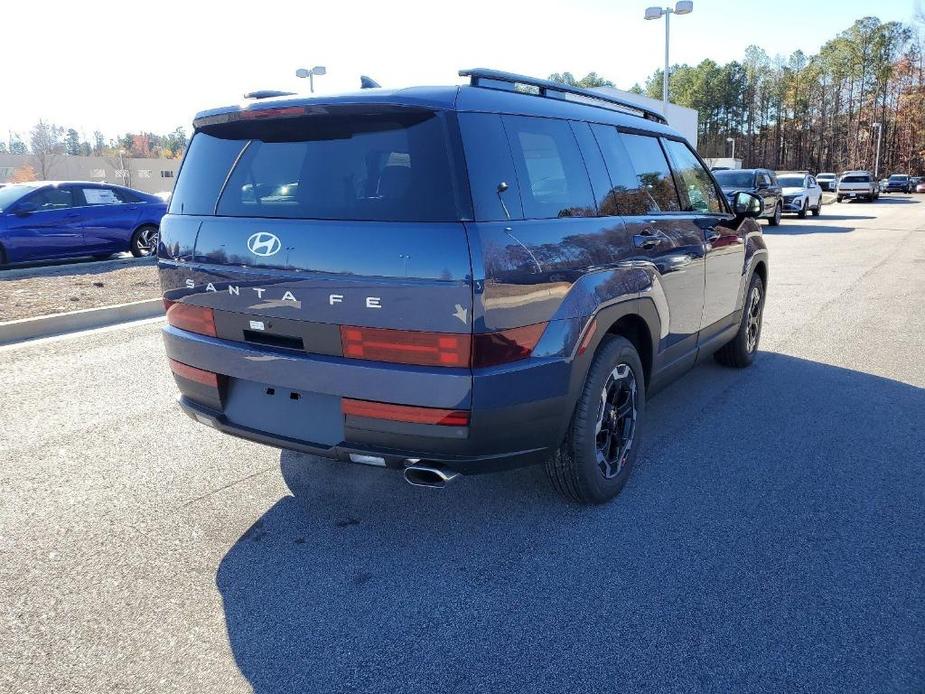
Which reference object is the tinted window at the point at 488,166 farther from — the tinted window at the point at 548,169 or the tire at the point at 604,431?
the tire at the point at 604,431

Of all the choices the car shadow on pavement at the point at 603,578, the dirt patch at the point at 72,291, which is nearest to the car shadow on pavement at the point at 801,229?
the dirt patch at the point at 72,291

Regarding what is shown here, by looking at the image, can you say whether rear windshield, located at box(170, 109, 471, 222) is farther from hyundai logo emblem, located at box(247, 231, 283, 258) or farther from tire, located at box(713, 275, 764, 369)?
tire, located at box(713, 275, 764, 369)

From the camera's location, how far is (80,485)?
12.7ft

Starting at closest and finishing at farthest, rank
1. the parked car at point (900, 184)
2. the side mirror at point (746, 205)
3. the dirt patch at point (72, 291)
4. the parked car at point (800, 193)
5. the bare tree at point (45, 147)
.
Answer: the side mirror at point (746, 205), the dirt patch at point (72, 291), the parked car at point (800, 193), the parked car at point (900, 184), the bare tree at point (45, 147)

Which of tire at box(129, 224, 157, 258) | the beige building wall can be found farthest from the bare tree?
tire at box(129, 224, 157, 258)

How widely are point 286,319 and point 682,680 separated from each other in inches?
76.5

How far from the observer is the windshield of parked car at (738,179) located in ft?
69.5

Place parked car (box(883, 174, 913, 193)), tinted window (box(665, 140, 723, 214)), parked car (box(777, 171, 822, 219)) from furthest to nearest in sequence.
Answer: parked car (box(883, 174, 913, 193)) < parked car (box(777, 171, 822, 219)) < tinted window (box(665, 140, 723, 214))

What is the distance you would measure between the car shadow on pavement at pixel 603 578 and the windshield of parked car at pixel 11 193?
1078 centimetres

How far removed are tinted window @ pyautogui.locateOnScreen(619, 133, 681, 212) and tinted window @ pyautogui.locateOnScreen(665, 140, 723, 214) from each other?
21cm

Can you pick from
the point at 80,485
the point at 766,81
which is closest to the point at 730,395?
the point at 80,485

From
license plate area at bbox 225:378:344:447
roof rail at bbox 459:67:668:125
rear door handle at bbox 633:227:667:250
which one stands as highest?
roof rail at bbox 459:67:668:125

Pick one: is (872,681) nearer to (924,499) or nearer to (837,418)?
(924,499)

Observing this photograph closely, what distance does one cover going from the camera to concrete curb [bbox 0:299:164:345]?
730 cm
